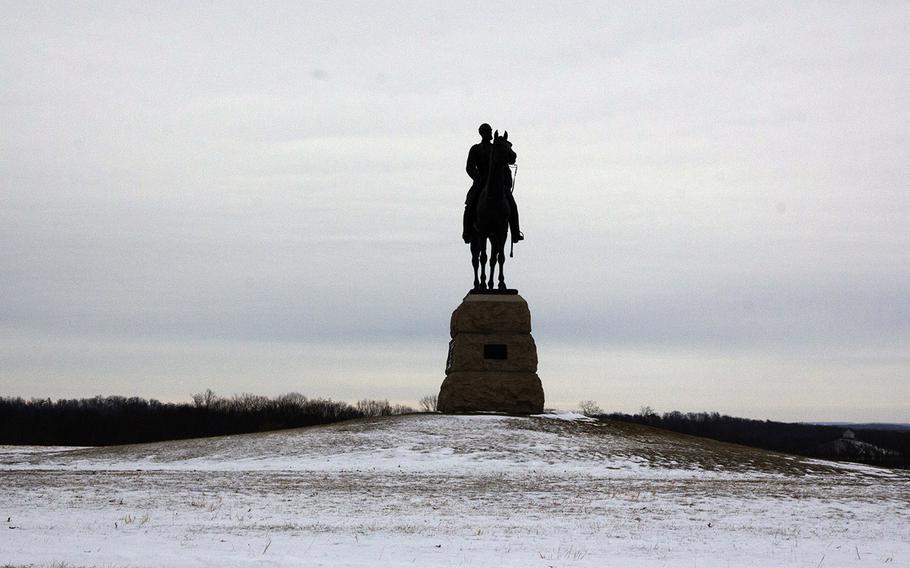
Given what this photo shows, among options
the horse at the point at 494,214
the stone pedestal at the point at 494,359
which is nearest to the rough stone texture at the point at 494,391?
the stone pedestal at the point at 494,359

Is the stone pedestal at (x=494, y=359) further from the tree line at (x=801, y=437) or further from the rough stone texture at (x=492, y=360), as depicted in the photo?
the tree line at (x=801, y=437)

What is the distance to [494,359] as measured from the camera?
92.1 ft

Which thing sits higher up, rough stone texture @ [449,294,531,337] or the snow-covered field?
rough stone texture @ [449,294,531,337]

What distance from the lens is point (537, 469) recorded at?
71.1 feet

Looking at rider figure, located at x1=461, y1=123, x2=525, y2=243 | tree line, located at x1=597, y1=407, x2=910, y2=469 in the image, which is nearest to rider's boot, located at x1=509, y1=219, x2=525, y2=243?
rider figure, located at x1=461, y1=123, x2=525, y2=243

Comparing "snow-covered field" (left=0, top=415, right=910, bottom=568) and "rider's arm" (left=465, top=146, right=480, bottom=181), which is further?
"rider's arm" (left=465, top=146, right=480, bottom=181)

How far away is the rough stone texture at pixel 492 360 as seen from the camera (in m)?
28.0

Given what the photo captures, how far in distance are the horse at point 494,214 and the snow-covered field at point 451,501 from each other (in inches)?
184

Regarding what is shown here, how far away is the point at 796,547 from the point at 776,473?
10574mm

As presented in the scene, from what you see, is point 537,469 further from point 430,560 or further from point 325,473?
point 430,560

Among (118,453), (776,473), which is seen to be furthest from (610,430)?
(118,453)

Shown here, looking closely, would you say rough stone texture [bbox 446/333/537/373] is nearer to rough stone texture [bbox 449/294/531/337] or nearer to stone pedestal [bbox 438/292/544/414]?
stone pedestal [bbox 438/292/544/414]

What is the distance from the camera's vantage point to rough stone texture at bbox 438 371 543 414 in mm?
28078

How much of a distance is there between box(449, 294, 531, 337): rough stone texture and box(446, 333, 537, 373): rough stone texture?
0.15m
